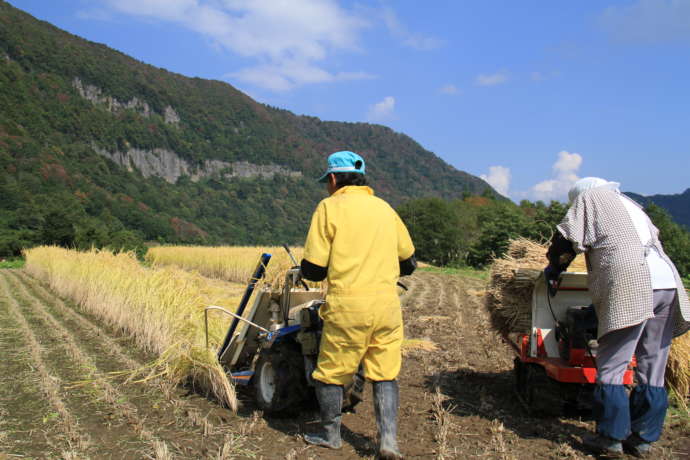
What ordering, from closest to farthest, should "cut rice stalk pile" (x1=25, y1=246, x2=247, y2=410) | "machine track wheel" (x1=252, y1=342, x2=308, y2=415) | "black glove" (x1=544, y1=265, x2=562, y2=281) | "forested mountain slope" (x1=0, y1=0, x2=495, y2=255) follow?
"black glove" (x1=544, y1=265, x2=562, y2=281) → "machine track wheel" (x1=252, y1=342, x2=308, y2=415) → "cut rice stalk pile" (x1=25, y1=246, x2=247, y2=410) → "forested mountain slope" (x1=0, y1=0, x2=495, y2=255)

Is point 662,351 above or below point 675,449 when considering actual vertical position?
above

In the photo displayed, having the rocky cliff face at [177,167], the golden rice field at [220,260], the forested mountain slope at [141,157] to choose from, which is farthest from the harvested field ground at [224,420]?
the rocky cliff face at [177,167]

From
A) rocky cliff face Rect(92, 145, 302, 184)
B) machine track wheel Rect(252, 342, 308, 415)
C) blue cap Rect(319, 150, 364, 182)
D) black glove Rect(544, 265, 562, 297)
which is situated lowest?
machine track wheel Rect(252, 342, 308, 415)

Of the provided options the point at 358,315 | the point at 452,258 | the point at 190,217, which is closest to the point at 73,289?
the point at 358,315

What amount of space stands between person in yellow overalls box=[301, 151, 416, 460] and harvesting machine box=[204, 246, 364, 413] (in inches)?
13.6

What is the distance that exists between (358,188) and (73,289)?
33.0ft

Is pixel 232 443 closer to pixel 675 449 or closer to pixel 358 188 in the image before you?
pixel 358 188

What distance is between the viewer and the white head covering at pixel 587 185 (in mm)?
3844

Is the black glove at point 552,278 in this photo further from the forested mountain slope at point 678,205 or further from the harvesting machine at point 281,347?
the forested mountain slope at point 678,205

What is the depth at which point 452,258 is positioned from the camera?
1857 inches

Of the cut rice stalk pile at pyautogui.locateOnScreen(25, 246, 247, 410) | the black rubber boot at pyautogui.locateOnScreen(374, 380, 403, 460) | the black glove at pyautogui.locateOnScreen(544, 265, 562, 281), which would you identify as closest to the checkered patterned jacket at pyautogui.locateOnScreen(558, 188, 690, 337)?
the black glove at pyautogui.locateOnScreen(544, 265, 562, 281)

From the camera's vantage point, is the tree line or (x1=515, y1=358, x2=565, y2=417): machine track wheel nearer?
(x1=515, y1=358, x2=565, y2=417): machine track wheel

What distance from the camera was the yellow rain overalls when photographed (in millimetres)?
3369

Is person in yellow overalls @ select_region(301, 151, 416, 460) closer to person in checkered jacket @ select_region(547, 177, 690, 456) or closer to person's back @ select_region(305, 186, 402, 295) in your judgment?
person's back @ select_region(305, 186, 402, 295)
